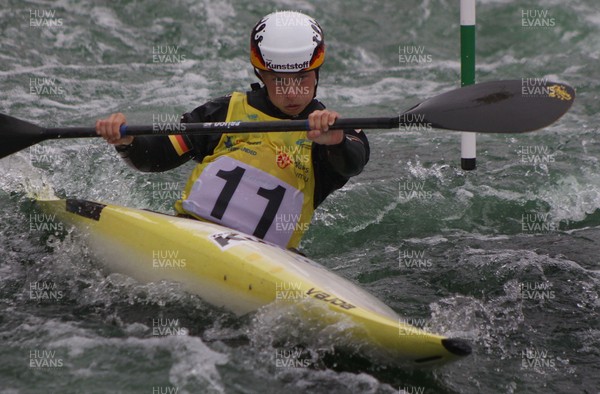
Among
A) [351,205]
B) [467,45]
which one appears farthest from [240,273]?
[467,45]

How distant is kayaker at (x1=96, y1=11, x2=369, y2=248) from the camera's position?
4301mm

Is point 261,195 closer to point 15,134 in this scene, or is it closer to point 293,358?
point 293,358

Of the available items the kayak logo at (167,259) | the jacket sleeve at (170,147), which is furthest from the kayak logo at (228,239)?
the jacket sleeve at (170,147)

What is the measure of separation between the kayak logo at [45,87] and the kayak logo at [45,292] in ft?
14.2

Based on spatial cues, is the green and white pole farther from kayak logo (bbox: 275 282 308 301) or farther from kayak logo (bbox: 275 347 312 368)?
kayak logo (bbox: 275 347 312 368)

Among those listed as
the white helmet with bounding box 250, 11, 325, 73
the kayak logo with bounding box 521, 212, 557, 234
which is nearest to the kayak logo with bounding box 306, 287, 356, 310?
the white helmet with bounding box 250, 11, 325, 73

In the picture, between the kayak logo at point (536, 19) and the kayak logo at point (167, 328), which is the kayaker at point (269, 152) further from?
the kayak logo at point (536, 19)

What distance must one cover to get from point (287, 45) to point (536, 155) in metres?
3.37

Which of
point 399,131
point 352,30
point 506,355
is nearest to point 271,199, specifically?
point 506,355

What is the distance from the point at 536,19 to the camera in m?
10.2

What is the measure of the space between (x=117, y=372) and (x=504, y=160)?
4113 millimetres

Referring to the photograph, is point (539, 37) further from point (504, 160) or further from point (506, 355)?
point (506, 355)

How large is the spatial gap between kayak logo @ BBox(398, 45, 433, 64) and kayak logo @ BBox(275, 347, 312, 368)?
20.9 feet

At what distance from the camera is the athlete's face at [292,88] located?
171 inches
